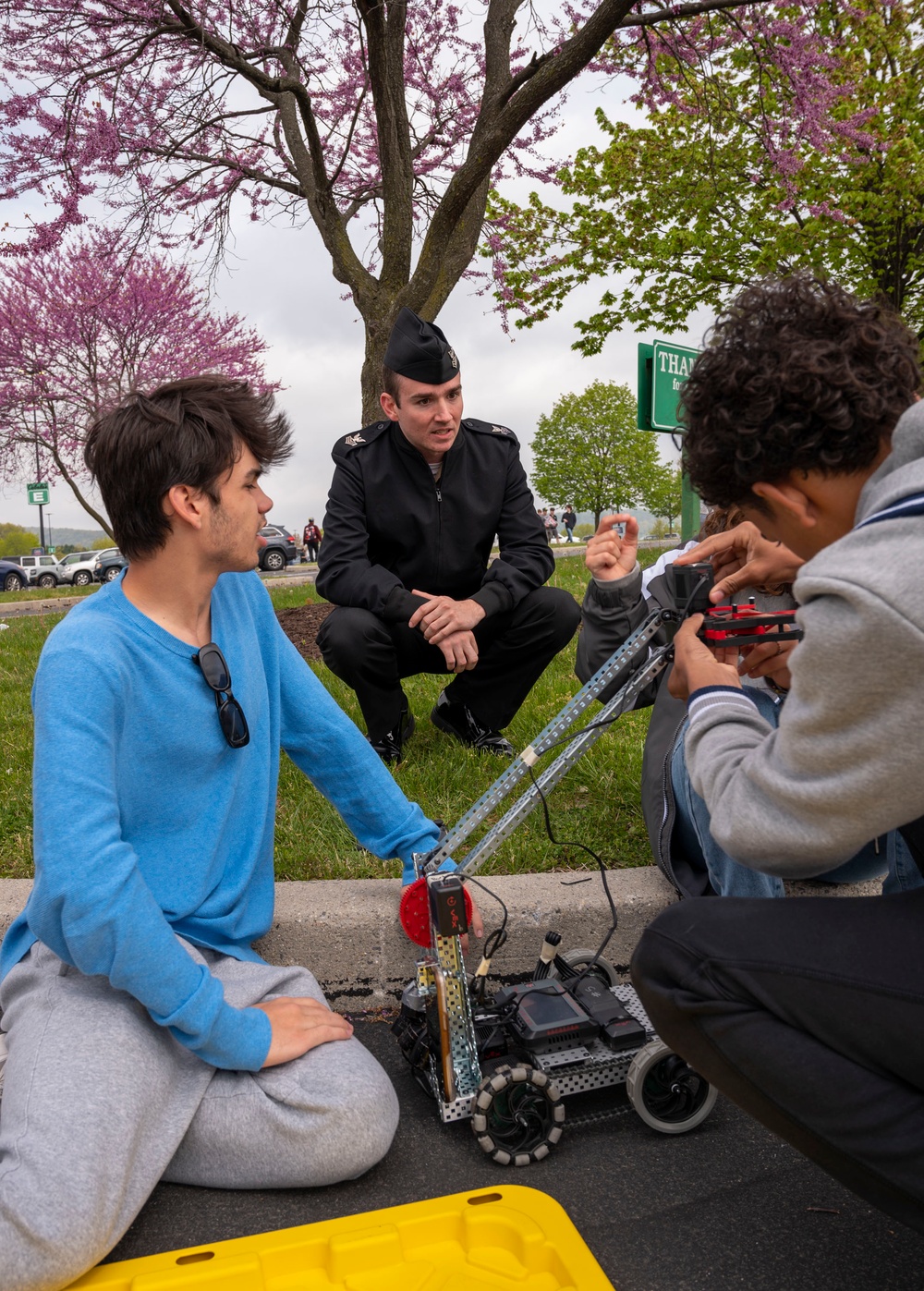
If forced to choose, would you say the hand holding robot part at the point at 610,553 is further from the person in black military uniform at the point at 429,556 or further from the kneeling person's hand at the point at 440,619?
the person in black military uniform at the point at 429,556

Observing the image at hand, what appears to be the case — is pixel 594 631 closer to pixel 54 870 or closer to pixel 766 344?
pixel 766 344

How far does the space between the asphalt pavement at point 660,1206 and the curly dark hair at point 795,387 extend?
145cm

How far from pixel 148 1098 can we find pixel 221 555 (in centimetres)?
124

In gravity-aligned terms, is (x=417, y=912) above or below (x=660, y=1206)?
above

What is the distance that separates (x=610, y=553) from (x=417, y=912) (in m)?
1.17

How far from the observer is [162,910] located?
7.75 ft

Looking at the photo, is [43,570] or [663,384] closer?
[663,384]

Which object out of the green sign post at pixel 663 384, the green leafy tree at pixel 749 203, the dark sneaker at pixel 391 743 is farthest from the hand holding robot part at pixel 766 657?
the green leafy tree at pixel 749 203

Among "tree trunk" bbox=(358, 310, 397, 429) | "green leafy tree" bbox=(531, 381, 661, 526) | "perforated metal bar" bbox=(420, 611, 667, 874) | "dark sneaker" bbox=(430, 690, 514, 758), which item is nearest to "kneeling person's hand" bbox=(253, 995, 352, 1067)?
"perforated metal bar" bbox=(420, 611, 667, 874)

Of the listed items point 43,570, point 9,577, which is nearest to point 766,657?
point 9,577

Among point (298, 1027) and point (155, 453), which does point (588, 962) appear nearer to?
point (298, 1027)

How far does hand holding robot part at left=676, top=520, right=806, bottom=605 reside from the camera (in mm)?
2314

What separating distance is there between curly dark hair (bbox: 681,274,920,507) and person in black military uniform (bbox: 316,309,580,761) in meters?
2.31

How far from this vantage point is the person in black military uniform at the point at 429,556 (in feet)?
14.1
